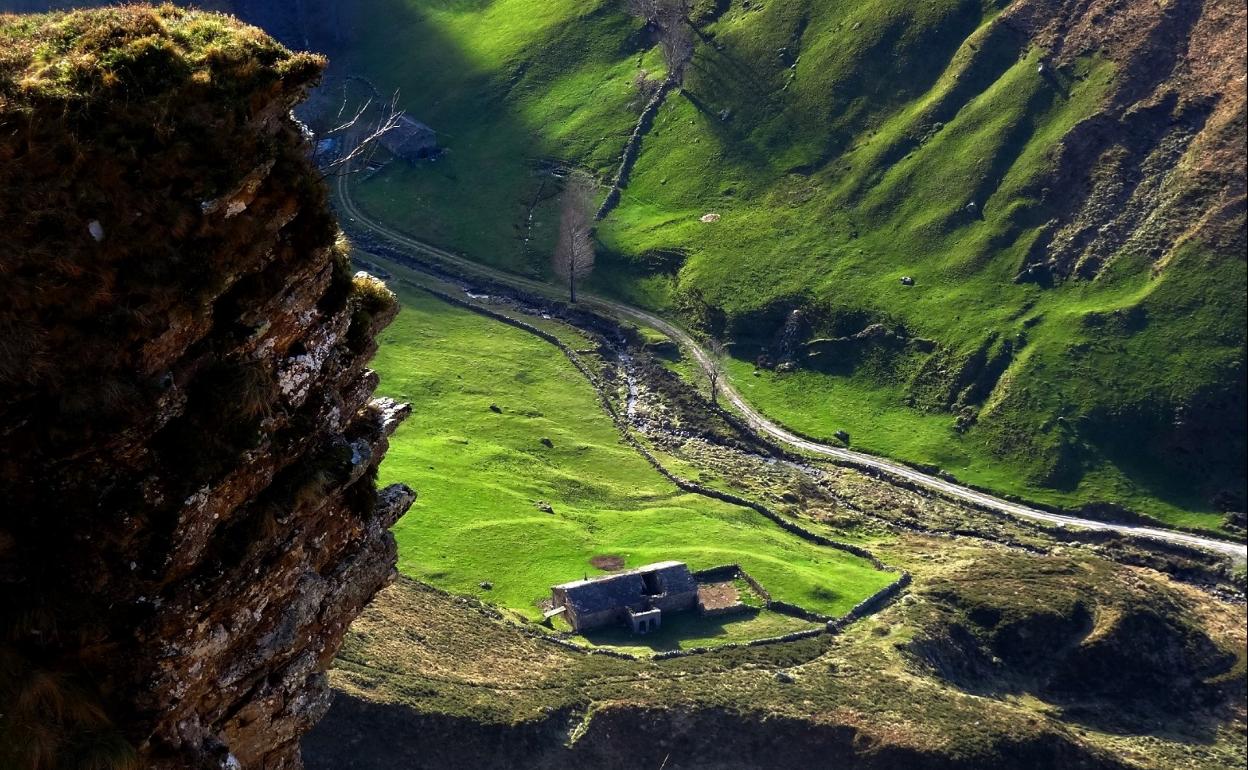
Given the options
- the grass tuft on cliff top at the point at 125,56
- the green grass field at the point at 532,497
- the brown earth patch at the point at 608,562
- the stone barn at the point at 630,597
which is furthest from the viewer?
the brown earth patch at the point at 608,562

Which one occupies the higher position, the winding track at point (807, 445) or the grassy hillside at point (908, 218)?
the grassy hillside at point (908, 218)

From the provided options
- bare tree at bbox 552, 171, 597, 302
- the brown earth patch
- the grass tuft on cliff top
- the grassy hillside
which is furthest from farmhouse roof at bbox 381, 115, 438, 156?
the grass tuft on cliff top

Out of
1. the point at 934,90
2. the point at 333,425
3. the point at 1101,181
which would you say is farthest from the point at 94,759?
the point at 934,90

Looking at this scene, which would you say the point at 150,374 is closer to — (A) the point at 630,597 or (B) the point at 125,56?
(B) the point at 125,56

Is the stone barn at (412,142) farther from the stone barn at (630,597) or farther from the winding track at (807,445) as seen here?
the stone barn at (630,597)

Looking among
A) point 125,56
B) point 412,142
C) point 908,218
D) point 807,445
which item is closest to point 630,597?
point 807,445

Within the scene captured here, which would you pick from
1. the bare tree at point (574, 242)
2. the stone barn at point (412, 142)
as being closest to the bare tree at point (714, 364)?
the bare tree at point (574, 242)
